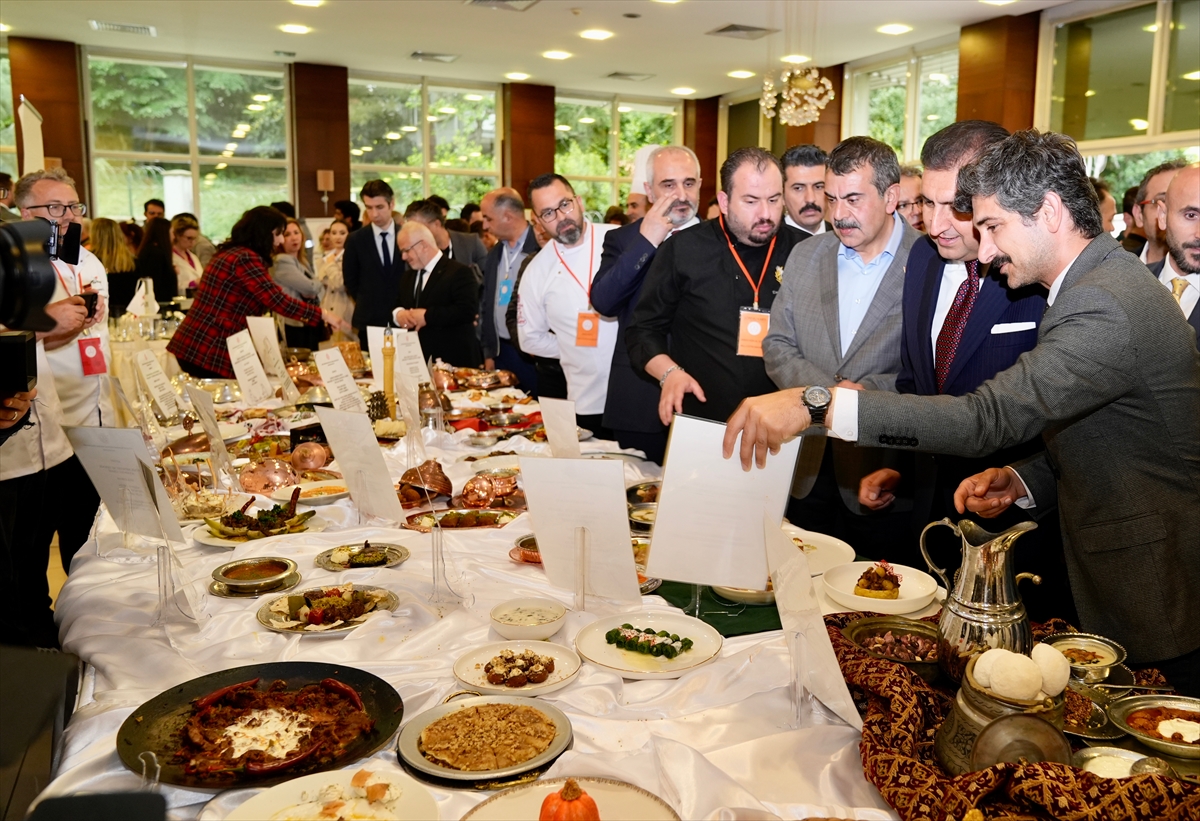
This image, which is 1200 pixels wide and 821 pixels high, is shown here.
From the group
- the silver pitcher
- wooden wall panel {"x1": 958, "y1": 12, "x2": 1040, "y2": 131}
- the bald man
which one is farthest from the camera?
wooden wall panel {"x1": 958, "y1": 12, "x2": 1040, "y2": 131}

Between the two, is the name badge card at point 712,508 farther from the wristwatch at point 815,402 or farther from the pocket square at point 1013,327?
the pocket square at point 1013,327

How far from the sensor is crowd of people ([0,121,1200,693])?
5.40 feet

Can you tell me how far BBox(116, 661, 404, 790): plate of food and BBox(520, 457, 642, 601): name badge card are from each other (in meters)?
0.46

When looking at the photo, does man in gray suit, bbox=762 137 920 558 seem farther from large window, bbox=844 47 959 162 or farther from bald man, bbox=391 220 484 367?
large window, bbox=844 47 959 162

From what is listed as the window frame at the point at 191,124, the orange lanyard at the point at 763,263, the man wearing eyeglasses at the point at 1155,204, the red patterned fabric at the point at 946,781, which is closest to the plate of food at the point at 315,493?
the orange lanyard at the point at 763,263

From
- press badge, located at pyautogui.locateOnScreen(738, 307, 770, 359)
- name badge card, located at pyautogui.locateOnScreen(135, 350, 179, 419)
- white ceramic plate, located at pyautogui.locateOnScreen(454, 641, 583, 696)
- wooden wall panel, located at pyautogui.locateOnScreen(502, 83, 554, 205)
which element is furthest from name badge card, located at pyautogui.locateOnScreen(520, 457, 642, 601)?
wooden wall panel, located at pyautogui.locateOnScreen(502, 83, 554, 205)

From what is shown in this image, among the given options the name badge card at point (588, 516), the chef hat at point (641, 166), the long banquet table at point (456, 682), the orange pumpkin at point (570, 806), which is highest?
the chef hat at point (641, 166)

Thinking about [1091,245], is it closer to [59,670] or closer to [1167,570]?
[1167,570]

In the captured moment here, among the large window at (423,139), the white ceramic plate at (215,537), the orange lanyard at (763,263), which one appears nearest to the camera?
the white ceramic plate at (215,537)

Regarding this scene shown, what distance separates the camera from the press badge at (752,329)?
3098 millimetres

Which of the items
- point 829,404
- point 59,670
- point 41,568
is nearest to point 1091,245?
point 829,404

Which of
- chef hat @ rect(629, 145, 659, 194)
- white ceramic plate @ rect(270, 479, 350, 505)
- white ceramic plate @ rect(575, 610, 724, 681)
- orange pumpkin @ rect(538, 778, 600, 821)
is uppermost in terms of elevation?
chef hat @ rect(629, 145, 659, 194)

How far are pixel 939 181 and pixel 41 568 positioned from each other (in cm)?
320

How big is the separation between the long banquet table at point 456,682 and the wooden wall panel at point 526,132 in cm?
1235
